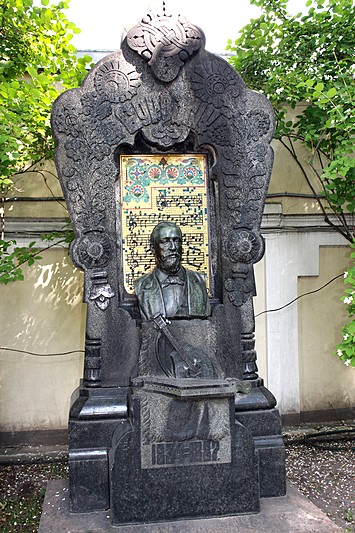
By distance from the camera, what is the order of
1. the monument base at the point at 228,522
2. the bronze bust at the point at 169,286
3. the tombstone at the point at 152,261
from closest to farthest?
the monument base at the point at 228,522 < the tombstone at the point at 152,261 < the bronze bust at the point at 169,286

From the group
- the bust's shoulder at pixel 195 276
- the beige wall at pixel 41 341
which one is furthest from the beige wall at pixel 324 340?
the bust's shoulder at pixel 195 276

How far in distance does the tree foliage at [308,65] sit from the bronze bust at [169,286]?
2.16 metres

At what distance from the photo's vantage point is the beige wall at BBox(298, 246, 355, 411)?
616 cm

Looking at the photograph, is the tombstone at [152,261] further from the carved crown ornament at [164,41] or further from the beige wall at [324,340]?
the beige wall at [324,340]

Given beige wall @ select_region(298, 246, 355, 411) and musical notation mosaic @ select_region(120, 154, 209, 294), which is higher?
musical notation mosaic @ select_region(120, 154, 209, 294)

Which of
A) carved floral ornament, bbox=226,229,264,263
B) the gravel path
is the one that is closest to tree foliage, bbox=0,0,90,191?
carved floral ornament, bbox=226,229,264,263

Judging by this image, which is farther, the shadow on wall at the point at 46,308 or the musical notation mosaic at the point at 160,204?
the shadow on wall at the point at 46,308

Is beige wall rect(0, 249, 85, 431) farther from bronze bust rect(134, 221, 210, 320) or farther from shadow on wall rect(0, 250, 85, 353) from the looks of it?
bronze bust rect(134, 221, 210, 320)

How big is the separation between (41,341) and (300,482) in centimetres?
298

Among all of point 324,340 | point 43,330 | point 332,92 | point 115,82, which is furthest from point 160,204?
point 324,340

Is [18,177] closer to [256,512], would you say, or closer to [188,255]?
[188,255]

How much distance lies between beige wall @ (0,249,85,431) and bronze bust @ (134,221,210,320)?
7.47 feet

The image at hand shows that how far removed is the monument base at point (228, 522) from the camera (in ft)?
9.98

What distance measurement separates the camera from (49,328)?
5.72m
